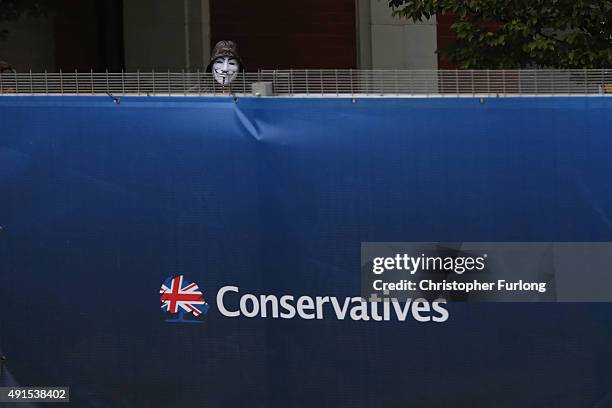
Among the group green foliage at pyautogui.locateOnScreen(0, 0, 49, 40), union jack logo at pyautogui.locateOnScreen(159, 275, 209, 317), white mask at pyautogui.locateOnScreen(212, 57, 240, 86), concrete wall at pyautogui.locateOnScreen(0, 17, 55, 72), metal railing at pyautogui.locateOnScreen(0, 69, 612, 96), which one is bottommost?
union jack logo at pyautogui.locateOnScreen(159, 275, 209, 317)

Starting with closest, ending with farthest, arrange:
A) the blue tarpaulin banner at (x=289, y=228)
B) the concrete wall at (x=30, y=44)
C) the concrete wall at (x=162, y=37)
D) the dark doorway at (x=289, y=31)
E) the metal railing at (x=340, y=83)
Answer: the blue tarpaulin banner at (x=289, y=228)
the metal railing at (x=340, y=83)
the concrete wall at (x=30, y=44)
the concrete wall at (x=162, y=37)
the dark doorway at (x=289, y=31)

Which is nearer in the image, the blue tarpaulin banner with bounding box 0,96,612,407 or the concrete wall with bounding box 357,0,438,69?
the blue tarpaulin banner with bounding box 0,96,612,407

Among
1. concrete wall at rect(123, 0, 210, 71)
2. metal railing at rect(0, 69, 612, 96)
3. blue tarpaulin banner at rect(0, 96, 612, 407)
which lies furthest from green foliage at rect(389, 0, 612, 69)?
concrete wall at rect(123, 0, 210, 71)

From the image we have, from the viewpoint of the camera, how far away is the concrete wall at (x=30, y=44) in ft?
46.7

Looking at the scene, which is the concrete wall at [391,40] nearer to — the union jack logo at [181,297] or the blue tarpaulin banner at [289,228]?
the blue tarpaulin banner at [289,228]

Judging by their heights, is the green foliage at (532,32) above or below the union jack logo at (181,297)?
above

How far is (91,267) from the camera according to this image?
16.8 feet

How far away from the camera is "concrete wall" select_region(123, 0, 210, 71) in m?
15.1

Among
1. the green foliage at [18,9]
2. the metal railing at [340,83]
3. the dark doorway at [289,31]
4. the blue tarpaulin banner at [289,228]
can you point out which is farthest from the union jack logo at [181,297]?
the dark doorway at [289,31]

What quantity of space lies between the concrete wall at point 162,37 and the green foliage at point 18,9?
142 cm

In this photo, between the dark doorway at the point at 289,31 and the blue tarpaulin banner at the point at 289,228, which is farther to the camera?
the dark doorway at the point at 289,31

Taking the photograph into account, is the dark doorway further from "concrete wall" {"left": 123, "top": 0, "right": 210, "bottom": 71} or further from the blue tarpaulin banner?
the blue tarpaulin banner

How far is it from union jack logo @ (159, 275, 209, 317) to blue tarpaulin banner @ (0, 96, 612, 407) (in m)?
0.04

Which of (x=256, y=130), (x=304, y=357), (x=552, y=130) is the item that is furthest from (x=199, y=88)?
(x=552, y=130)
